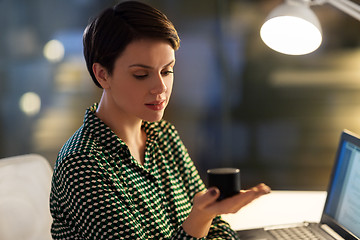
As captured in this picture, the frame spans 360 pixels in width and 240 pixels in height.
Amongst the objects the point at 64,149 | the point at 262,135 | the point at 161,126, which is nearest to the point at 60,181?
the point at 64,149

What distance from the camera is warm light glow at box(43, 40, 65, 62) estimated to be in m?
3.17

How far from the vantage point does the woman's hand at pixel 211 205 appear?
96cm

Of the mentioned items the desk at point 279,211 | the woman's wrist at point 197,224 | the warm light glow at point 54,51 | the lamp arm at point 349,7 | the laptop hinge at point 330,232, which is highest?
the lamp arm at point 349,7

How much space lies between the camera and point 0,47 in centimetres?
313

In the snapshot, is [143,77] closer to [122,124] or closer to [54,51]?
[122,124]

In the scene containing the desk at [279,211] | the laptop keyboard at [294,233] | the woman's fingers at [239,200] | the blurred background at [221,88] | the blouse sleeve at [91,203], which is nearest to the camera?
the woman's fingers at [239,200]

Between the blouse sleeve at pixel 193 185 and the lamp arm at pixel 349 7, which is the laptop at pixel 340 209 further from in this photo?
the lamp arm at pixel 349 7

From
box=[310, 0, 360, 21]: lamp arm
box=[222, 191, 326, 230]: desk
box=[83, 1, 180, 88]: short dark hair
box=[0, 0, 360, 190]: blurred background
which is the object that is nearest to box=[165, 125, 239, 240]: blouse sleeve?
box=[222, 191, 326, 230]: desk

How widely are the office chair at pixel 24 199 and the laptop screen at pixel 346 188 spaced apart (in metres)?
0.80

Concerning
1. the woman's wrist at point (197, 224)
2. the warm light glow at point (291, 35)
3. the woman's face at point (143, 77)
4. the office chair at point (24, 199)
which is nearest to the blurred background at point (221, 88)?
the office chair at point (24, 199)

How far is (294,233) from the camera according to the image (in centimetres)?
138

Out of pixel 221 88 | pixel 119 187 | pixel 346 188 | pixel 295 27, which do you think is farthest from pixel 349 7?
pixel 221 88

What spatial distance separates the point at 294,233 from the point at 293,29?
546 mm

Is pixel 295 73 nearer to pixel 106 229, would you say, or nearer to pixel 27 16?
pixel 27 16
